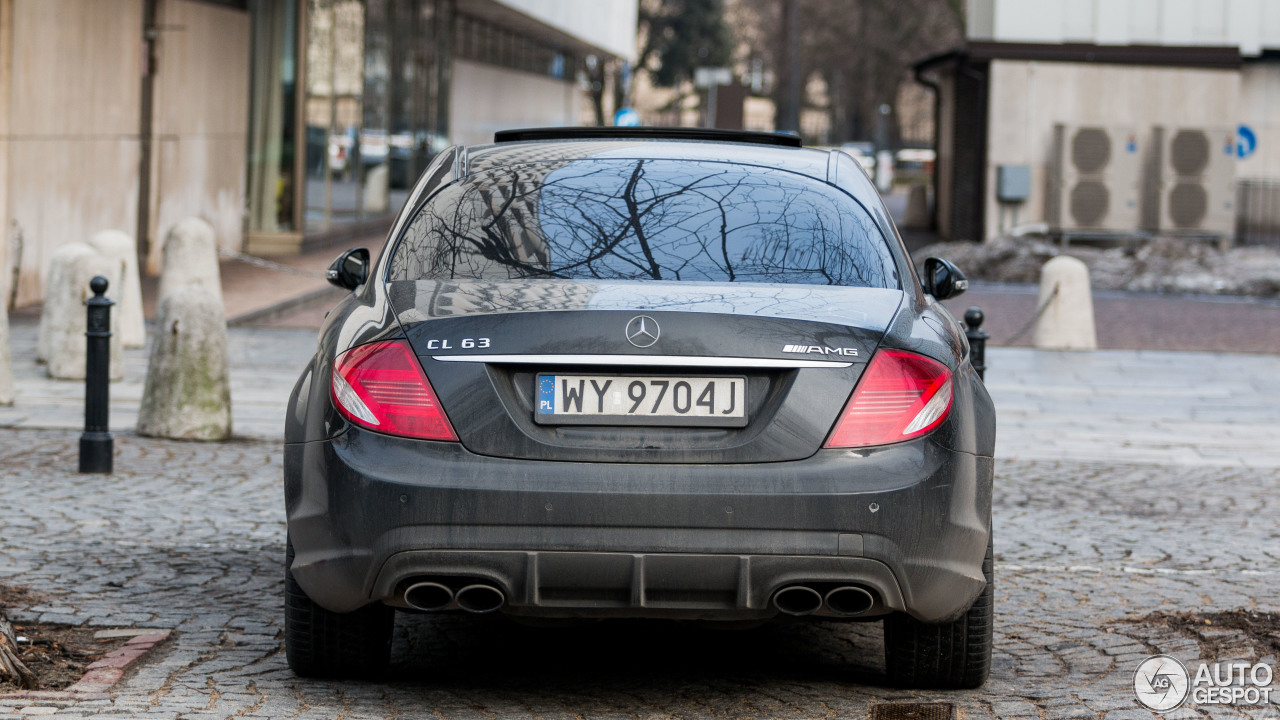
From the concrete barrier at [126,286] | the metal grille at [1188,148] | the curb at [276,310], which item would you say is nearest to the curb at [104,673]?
the concrete barrier at [126,286]

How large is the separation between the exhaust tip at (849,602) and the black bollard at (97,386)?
4.61 meters

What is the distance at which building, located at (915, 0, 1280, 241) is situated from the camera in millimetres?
25812

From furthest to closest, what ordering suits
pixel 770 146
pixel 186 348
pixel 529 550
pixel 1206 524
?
pixel 186 348 → pixel 1206 524 → pixel 770 146 → pixel 529 550

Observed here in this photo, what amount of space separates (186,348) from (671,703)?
499cm

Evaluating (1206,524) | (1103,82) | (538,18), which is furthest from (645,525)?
(538,18)

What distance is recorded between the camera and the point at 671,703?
445cm

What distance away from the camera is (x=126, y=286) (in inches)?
503

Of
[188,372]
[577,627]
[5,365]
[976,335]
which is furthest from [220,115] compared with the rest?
[577,627]

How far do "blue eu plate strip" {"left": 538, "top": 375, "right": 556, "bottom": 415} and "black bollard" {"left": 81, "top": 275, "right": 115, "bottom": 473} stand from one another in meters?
4.20

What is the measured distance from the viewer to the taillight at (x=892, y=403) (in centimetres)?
399

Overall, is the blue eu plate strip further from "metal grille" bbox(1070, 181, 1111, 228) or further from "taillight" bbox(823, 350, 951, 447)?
"metal grille" bbox(1070, 181, 1111, 228)

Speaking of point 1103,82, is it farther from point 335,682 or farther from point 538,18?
point 335,682

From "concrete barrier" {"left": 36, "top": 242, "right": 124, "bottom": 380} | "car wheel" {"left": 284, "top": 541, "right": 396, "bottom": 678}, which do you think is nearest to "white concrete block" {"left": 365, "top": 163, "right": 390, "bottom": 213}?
"concrete barrier" {"left": 36, "top": 242, "right": 124, "bottom": 380}

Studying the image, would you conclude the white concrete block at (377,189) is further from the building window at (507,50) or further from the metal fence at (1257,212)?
the metal fence at (1257,212)
